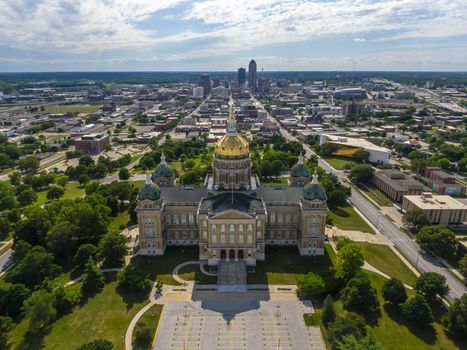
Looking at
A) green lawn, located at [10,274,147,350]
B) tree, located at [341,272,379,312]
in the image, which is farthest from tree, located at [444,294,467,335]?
green lawn, located at [10,274,147,350]

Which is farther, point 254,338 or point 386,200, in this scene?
point 386,200

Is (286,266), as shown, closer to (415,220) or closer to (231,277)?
(231,277)

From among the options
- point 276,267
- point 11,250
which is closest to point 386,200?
point 276,267

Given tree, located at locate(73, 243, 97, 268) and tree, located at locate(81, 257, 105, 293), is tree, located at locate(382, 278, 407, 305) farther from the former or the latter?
tree, located at locate(73, 243, 97, 268)

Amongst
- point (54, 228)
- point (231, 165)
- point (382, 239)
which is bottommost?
point (382, 239)

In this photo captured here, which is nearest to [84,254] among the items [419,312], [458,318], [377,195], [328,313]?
[328,313]

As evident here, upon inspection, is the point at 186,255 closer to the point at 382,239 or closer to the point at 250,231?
the point at 250,231
